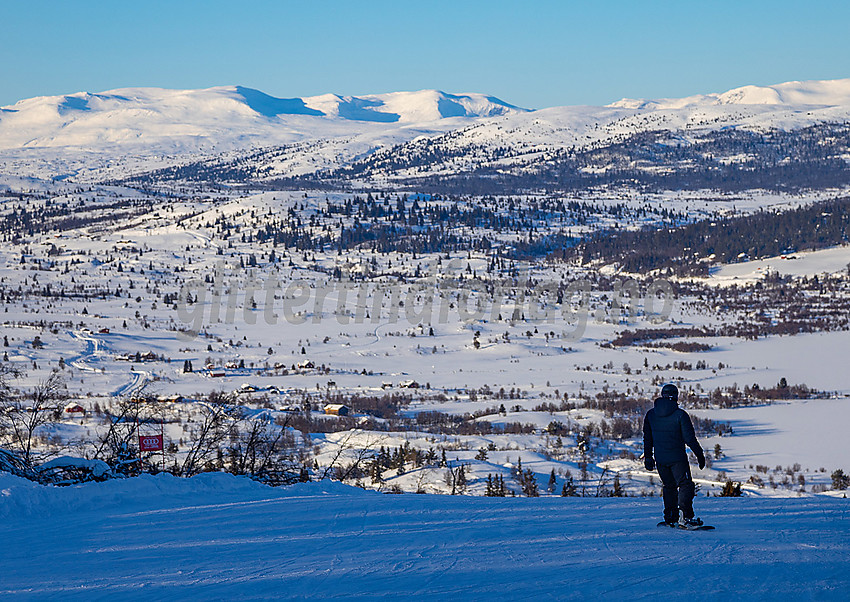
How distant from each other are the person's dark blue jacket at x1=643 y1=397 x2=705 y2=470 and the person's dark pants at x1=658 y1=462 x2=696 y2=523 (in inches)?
3.2

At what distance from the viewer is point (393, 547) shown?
23.5ft

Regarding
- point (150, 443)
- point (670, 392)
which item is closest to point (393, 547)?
point (670, 392)

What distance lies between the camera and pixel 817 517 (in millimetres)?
8516

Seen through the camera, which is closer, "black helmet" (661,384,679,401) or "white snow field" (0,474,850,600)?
"white snow field" (0,474,850,600)

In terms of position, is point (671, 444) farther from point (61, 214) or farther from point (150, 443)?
point (61, 214)

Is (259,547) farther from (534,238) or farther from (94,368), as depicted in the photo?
(534,238)

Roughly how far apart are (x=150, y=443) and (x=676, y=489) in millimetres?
8363

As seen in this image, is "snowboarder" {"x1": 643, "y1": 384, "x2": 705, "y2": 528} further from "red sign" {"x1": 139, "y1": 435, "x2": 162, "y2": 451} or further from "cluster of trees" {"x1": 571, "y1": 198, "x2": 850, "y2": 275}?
"cluster of trees" {"x1": 571, "y1": 198, "x2": 850, "y2": 275}

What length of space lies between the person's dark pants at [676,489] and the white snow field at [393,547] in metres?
0.30

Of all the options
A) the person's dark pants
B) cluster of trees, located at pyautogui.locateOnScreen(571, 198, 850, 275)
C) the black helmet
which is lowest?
the person's dark pants

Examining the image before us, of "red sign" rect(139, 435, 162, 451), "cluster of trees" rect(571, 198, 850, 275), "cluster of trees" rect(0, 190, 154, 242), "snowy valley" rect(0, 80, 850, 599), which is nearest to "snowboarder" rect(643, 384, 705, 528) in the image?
"snowy valley" rect(0, 80, 850, 599)

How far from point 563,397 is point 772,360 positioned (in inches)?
803

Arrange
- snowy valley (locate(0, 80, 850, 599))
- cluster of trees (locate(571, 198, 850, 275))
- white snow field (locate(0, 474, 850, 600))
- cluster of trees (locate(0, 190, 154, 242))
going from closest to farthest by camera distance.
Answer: white snow field (locate(0, 474, 850, 600)), snowy valley (locate(0, 80, 850, 599)), cluster of trees (locate(571, 198, 850, 275)), cluster of trees (locate(0, 190, 154, 242))

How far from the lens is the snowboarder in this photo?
7.48 meters
